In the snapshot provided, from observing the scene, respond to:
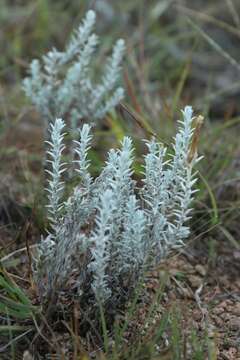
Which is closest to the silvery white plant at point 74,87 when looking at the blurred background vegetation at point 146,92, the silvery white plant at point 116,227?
the blurred background vegetation at point 146,92

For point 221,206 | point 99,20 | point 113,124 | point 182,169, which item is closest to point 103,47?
point 99,20

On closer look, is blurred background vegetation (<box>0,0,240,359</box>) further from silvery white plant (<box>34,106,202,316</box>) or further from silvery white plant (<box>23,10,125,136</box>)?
silvery white plant (<box>34,106,202,316</box>)

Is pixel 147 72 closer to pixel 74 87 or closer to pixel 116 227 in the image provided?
pixel 74 87

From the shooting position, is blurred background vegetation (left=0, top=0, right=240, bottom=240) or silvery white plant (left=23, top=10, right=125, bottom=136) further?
blurred background vegetation (left=0, top=0, right=240, bottom=240)

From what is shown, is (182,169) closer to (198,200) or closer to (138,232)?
(138,232)

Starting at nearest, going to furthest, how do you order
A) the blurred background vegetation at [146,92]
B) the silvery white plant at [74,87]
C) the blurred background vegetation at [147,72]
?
1. the blurred background vegetation at [146,92]
2. the silvery white plant at [74,87]
3. the blurred background vegetation at [147,72]

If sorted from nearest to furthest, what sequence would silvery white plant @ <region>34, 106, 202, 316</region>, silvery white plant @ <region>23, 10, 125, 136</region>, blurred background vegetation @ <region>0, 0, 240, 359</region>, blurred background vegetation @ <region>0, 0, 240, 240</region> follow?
1. silvery white plant @ <region>34, 106, 202, 316</region>
2. blurred background vegetation @ <region>0, 0, 240, 359</region>
3. silvery white plant @ <region>23, 10, 125, 136</region>
4. blurred background vegetation @ <region>0, 0, 240, 240</region>

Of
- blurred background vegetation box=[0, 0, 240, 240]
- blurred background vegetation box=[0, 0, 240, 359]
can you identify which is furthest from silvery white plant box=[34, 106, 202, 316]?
blurred background vegetation box=[0, 0, 240, 240]

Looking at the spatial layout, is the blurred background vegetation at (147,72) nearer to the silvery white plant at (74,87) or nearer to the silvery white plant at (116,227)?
the silvery white plant at (74,87)
